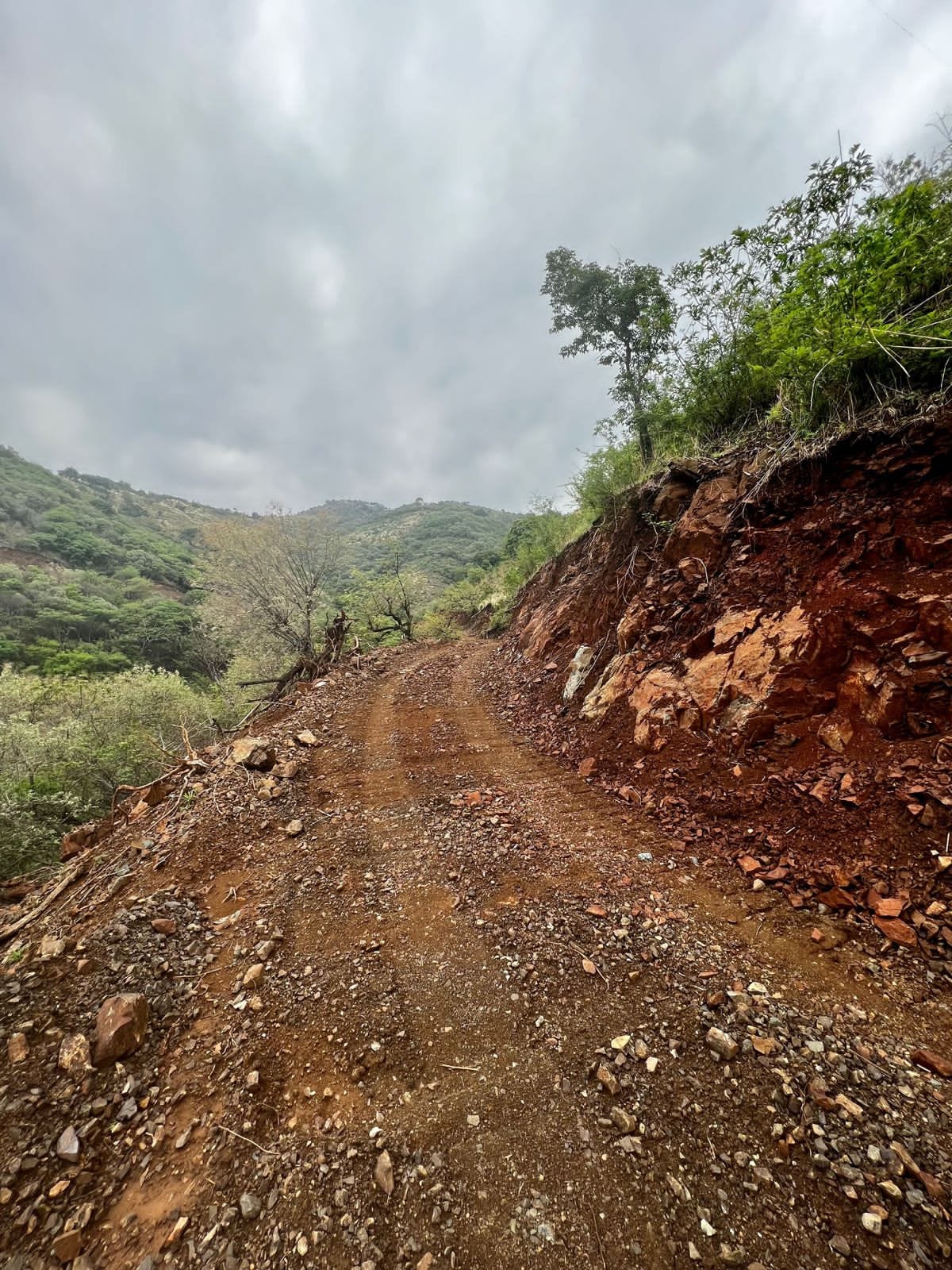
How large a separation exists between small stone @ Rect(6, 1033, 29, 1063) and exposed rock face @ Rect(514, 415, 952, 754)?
505 centimetres

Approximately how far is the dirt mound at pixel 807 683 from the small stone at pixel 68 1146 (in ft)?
13.5

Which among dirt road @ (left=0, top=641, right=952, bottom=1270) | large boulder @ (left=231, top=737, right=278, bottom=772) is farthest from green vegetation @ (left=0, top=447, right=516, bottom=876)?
dirt road @ (left=0, top=641, right=952, bottom=1270)

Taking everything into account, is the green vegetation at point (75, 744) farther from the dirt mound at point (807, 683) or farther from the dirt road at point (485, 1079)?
the dirt mound at point (807, 683)

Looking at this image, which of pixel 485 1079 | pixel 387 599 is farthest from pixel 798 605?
pixel 387 599

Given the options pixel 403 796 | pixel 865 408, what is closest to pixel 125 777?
pixel 403 796

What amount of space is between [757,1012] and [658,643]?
13.0 ft

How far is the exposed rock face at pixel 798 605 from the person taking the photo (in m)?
3.52

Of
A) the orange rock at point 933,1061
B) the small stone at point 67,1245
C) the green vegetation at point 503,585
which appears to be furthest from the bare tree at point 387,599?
the orange rock at point 933,1061

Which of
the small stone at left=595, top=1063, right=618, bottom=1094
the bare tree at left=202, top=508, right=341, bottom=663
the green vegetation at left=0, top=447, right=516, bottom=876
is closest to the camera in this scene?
the small stone at left=595, top=1063, right=618, bottom=1094

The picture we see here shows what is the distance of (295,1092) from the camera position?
2193 mm

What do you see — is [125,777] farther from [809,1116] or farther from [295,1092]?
[809,1116]

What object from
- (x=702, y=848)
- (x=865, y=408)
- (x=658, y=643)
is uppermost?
(x=865, y=408)

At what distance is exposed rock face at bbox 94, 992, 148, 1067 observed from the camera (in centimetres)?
225

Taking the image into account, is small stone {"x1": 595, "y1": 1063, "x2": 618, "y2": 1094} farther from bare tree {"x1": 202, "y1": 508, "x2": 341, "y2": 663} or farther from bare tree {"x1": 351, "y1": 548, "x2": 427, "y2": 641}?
bare tree {"x1": 351, "y1": 548, "x2": 427, "y2": 641}
